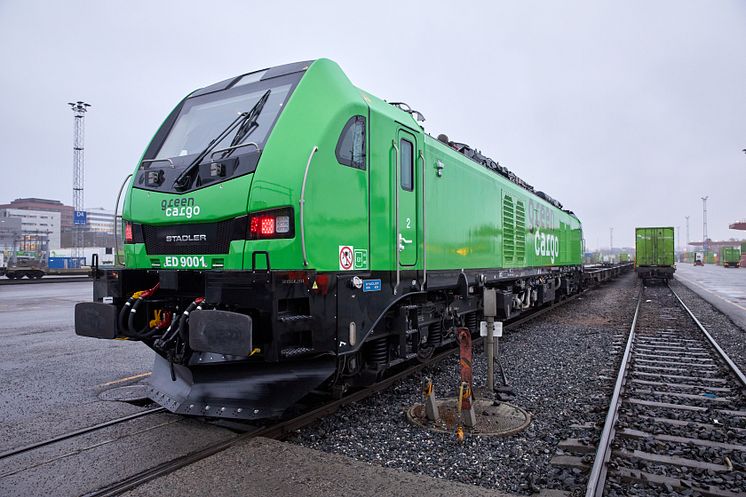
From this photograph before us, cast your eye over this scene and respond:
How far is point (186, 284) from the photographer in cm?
492

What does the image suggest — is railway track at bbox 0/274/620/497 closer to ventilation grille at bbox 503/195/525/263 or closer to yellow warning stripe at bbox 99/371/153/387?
yellow warning stripe at bbox 99/371/153/387

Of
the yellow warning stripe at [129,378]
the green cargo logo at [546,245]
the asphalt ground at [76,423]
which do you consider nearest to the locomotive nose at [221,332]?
the asphalt ground at [76,423]

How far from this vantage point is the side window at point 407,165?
594cm

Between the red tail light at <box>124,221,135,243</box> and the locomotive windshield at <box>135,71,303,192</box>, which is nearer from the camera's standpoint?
the locomotive windshield at <box>135,71,303,192</box>

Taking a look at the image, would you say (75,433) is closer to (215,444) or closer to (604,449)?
(215,444)

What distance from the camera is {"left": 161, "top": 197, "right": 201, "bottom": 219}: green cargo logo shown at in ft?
15.8

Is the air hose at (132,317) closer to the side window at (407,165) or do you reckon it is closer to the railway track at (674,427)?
the side window at (407,165)

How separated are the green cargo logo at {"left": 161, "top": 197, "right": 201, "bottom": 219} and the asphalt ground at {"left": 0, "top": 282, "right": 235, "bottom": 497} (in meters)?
2.00

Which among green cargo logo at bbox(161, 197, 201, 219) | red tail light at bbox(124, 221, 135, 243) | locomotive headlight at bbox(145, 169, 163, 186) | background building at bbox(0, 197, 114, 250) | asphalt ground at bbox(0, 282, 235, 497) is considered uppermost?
background building at bbox(0, 197, 114, 250)

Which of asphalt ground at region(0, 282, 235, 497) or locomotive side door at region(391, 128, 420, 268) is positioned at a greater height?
locomotive side door at region(391, 128, 420, 268)

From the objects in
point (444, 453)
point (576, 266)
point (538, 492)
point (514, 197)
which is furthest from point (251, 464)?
point (576, 266)

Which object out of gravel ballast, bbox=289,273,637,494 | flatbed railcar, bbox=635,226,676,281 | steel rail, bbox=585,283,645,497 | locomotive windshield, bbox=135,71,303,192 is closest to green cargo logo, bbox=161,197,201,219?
locomotive windshield, bbox=135,71,303,192

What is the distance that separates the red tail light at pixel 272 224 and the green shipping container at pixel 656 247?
30.2 m

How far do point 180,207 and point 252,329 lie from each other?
162 cm
